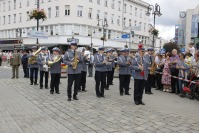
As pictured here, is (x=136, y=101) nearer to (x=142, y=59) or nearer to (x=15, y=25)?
(x=142, y=59)

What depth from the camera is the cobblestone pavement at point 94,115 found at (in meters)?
7.09

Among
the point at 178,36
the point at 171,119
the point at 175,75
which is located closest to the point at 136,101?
the point at 171,119

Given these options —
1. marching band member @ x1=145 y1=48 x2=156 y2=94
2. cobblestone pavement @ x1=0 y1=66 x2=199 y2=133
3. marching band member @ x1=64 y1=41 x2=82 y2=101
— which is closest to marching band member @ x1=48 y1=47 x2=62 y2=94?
cobblestone pavement @ x1=0 y1=66 x2=199 y2=133

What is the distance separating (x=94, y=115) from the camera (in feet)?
27.5

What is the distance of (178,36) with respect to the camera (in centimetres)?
9250

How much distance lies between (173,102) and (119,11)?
53.9 m

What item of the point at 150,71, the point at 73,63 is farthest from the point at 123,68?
the point at 73,63

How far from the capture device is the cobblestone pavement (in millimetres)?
7086

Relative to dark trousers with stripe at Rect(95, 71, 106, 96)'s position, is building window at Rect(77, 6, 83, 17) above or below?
above

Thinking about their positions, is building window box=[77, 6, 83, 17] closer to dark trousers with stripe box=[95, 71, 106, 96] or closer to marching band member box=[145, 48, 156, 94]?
marching band member box=[145, 48, 156, 94]

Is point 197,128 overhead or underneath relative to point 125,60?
underneath

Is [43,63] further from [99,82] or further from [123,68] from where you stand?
[123,68]

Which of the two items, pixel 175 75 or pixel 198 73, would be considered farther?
pixel 175 75

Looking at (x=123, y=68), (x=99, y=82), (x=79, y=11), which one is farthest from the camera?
(x=79, y=11)
